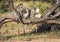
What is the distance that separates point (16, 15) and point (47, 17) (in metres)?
1.00

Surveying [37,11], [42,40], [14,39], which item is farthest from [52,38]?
[37,11]

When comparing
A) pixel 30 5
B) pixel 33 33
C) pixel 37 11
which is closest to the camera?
pixel 33 33

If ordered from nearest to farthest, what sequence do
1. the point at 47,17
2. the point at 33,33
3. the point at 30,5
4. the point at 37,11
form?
the point at 47,17 → the point at 33,33 → the point at 37,11 → the point at 30,5

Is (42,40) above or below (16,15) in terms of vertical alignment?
below

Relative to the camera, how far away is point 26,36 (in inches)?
428

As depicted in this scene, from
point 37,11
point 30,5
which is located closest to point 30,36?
point 37,11

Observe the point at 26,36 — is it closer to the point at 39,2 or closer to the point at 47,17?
the point at 47,17

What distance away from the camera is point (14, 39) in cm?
1058

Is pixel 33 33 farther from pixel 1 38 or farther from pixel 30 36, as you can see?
pixel 1 38

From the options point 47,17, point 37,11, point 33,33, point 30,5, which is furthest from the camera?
point 30,5

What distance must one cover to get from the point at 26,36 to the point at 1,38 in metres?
0.86

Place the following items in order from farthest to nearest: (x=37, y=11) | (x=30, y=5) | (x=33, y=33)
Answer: (x=30, y=5) → (x=37, y=11) → (x=33, y=33)

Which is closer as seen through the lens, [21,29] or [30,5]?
[21,29]

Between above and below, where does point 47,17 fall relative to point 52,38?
above
